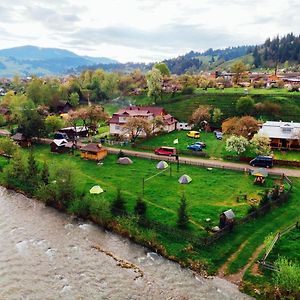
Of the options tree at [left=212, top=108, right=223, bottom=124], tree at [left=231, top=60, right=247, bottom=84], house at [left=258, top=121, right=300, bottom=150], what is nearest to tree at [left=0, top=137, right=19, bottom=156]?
house at [left=258, top=121, right=300, bottom=150]

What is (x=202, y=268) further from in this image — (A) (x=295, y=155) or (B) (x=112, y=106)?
(B) (x=112, y=106)

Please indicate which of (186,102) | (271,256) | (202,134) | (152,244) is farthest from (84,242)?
(186,102)

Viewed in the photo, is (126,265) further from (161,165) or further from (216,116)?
(216,116)

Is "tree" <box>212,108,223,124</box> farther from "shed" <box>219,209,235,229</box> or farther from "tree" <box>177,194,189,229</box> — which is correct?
"tree" <box>177,194,189,229</box>

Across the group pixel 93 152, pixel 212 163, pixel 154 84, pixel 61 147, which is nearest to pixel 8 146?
pixel 61 147

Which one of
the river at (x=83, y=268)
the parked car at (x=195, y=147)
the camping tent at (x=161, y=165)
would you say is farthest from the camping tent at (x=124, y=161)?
the river at (x=83, y=268)

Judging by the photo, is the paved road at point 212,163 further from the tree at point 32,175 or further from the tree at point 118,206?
the tree at point 118,206

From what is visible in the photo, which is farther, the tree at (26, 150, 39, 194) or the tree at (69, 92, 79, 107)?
the tree at (69, 92, 79, 107)
